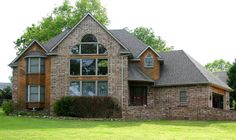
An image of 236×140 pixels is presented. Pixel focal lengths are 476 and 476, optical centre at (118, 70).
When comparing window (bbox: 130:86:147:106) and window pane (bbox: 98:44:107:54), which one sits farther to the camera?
window (bbox: 130:86:147:106)

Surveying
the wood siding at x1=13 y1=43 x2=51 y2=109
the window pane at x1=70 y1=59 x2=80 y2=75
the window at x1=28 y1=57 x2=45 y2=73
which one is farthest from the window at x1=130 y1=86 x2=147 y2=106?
the window at x1=28 y1=57 x2=45 y2=73

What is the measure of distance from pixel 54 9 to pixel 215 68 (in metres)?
60.8

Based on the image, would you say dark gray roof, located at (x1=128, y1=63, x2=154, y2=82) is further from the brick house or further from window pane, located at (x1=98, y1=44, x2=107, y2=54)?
window pane, located at (x1=98, y1=44, x2=107, y2=54)

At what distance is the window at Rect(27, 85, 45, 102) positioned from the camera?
43.1 m

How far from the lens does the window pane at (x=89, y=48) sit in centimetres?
4259

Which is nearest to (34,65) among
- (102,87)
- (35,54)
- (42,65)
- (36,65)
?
(36,65)

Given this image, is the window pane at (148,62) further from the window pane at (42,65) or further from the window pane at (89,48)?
the window pane at (42,65)

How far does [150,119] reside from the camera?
129 ft

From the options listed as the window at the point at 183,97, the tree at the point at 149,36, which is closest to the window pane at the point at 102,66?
the window at the point at 183,97

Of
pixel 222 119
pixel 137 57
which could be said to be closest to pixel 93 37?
pixel 137 57

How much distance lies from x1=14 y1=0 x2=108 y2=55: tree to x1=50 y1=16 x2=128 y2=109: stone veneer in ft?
67.9

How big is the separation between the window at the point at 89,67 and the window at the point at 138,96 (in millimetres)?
3574

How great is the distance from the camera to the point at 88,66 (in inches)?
1677

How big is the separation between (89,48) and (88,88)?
141 inches
